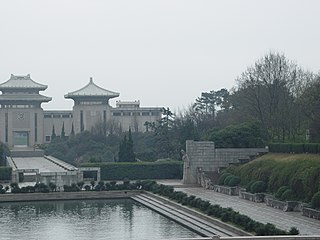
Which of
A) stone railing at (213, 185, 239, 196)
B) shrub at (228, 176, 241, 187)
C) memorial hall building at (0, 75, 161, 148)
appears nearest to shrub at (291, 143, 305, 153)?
shrub at (228, 176, 241, 187)

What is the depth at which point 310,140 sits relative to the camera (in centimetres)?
3133

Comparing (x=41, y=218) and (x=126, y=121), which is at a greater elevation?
(x=126, y=121)

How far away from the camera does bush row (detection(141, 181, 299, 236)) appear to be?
16.8 meters

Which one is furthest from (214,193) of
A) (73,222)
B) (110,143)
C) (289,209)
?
(110,143)

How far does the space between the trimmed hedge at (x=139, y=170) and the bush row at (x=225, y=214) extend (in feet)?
24.5

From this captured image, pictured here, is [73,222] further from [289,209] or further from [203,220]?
[289,209]

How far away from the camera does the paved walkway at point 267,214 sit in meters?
19.2

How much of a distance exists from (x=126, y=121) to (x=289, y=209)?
5404 cm

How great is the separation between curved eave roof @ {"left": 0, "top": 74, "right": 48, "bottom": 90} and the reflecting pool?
145 ft

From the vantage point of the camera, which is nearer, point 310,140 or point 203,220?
point 203,220

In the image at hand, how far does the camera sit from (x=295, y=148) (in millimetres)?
29016

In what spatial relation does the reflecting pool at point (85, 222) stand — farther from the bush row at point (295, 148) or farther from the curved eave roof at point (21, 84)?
the curved eave roof at point (21, 84)

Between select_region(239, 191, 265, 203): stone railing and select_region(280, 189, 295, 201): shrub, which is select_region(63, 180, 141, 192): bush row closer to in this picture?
select_region(239, 191, 265, 203): stone railing

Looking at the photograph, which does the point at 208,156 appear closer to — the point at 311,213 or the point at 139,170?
the point at 139,170
